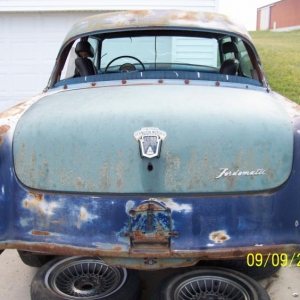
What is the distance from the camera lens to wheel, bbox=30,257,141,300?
8.90 feet

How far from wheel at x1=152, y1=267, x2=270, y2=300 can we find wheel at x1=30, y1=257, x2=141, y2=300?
243 millimetres

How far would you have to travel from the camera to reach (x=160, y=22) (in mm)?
3475

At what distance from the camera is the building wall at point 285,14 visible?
116 ft

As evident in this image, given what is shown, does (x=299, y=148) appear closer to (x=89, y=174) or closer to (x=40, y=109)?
(x=89, y=174)

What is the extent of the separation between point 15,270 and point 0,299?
45 cm

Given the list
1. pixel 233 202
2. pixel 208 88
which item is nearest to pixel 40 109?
pixel 208 88

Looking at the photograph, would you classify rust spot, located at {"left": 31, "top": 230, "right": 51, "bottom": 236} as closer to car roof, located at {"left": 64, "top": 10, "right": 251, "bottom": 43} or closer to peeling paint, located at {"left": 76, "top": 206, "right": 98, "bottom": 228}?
peeling paint, located at {"left": 76, "top": 206, "right": 98, "bottom": 228}

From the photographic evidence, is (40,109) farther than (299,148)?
Yes

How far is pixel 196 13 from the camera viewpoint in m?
3.66

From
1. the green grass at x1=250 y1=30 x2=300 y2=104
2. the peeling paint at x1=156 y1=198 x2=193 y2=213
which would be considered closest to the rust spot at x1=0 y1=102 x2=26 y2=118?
the peeling paint at x1=156 y1=198 x2=193 y2=213

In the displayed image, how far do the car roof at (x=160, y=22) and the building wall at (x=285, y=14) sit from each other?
3430 centimetres

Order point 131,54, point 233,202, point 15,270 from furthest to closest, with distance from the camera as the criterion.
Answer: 1. point 131,54
2. point 15,270
3. point 233,202

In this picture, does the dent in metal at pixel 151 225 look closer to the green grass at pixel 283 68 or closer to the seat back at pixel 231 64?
the seat back at pixel 231 64

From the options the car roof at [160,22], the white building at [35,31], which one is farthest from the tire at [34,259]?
the white building at [35,31]
